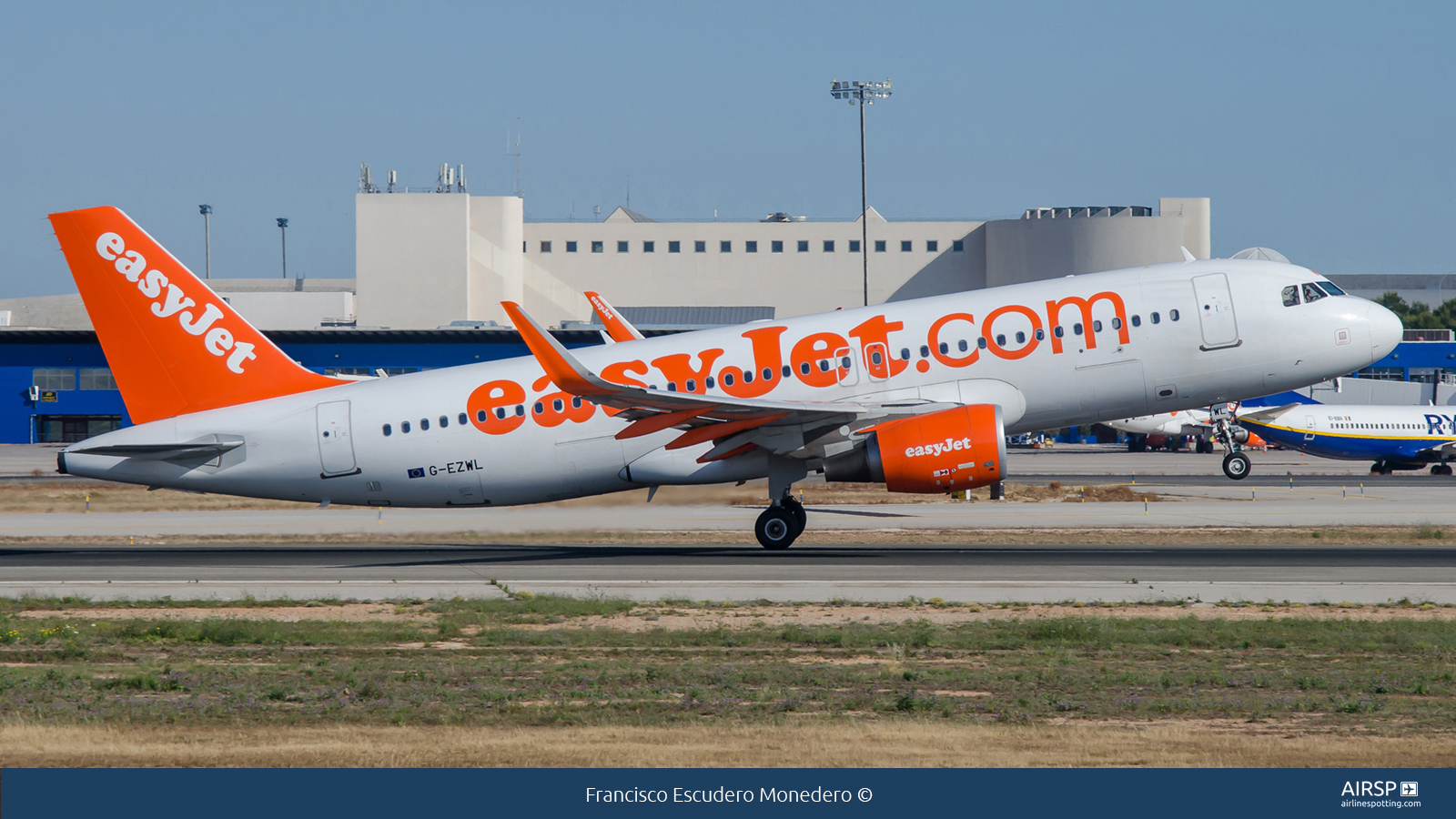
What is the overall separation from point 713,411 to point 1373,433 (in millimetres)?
56458

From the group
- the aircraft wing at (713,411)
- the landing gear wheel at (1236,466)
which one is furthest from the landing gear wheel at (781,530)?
the landing gear wheel at (1236,466)

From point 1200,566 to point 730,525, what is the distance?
557 inches

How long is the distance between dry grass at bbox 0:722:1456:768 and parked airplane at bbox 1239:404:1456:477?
64482mm

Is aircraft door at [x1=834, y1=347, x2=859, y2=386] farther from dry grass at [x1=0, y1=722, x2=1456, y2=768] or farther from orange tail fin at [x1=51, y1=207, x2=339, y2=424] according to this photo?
dry grass at [x1=0, y1=722, x2=1456, y2=768]

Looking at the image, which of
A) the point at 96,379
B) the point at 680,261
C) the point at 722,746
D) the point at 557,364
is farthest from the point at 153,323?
the point at 680,261

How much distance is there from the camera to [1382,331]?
91.7ft

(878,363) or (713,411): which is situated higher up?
(878,363)

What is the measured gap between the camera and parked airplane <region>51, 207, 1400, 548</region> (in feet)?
89.6

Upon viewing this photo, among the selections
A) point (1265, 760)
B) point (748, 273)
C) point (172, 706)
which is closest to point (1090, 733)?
point (1265, 760)

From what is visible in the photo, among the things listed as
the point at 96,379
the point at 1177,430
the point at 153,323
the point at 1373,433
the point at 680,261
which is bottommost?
the point at 1373,433

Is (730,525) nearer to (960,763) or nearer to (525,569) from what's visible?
(525,569)

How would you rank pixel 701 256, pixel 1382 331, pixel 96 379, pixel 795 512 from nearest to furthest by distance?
1. pixel 1382 331
2. pixel 795 512
3. pixel 96 379
4. pixel 701 256

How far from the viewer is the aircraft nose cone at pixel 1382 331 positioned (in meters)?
27.9

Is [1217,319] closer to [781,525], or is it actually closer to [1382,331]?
[1382,331]
